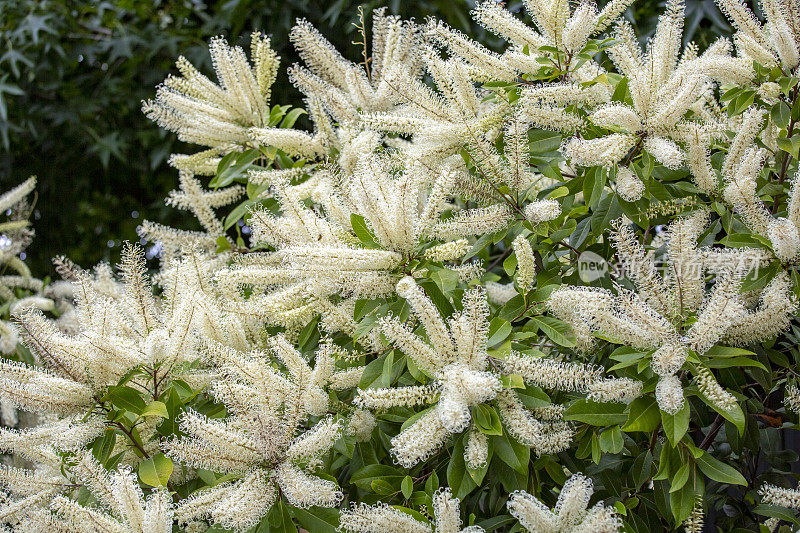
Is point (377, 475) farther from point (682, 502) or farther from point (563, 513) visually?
point (682, 502)

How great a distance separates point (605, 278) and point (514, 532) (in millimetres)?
823

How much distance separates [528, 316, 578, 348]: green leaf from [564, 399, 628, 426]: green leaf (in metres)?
0.17

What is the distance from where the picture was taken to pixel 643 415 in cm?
186

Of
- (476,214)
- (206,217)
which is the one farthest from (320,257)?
(206,217)

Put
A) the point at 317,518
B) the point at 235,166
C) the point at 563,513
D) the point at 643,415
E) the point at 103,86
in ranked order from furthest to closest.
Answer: the point at 103,86
the point at 235,166
the point at 317,518
the point at 643,415
the point at 563,513

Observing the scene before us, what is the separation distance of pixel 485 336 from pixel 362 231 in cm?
43

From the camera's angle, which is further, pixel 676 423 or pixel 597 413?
pixel 597 413

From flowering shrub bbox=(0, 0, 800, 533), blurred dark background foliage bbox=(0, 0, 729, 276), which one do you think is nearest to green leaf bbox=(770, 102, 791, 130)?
flowering shrub bbox=(0, 0, 800, 533)

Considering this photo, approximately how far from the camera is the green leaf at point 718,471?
1.87m

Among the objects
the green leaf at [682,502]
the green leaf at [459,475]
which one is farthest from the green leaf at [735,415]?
the green leaf at [459,475]

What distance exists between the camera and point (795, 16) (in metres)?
2.17

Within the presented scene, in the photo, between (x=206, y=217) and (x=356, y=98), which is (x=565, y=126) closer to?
(x=356, y=98)

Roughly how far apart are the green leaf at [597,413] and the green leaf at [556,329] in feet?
0.54

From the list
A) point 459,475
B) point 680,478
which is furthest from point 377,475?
point 680,478
